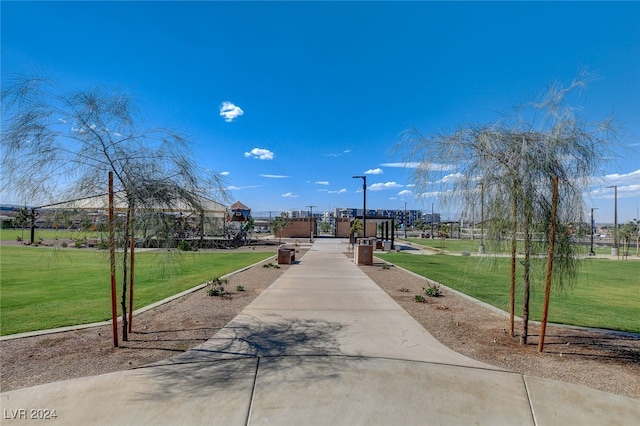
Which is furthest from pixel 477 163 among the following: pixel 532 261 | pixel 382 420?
pixel 382 420

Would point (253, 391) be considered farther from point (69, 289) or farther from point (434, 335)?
point (69, 289)

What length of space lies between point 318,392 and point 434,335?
3.04m

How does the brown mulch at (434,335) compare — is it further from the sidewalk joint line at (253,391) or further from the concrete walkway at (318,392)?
the sidewalk joint line at (253,391)

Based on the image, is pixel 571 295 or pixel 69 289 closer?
pixel 69 289

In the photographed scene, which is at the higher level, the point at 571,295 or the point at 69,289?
the point at 69,289

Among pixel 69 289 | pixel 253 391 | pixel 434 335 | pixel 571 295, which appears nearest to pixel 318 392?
pixel 253 391

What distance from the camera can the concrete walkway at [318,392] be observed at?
11.4 feet

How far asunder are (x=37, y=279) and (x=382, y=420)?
13546 mm

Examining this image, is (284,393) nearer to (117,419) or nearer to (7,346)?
(117,419)

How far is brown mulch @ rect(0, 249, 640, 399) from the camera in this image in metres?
4.42

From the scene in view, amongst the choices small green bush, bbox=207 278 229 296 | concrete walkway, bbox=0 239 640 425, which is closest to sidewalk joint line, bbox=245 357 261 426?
Answer: concrete walkway, bbox=0 239 640 425

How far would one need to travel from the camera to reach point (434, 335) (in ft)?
20.1

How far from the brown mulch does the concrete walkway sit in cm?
34

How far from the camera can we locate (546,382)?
13.9ft
